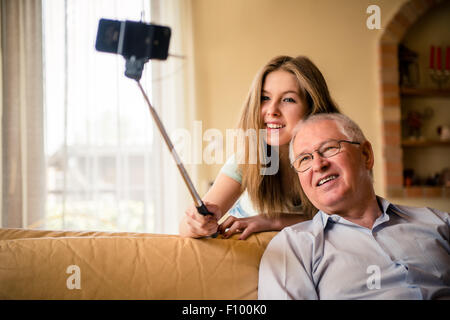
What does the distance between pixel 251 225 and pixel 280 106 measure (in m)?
0.39

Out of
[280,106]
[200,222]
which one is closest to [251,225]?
[200,222]

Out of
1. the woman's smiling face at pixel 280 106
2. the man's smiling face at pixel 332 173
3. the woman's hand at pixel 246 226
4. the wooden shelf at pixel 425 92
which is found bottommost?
the woman's hand at pixel 246 226

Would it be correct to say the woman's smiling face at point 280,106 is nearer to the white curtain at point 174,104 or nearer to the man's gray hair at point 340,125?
the man's gray hair at point 340,125

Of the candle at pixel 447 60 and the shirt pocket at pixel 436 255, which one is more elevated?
the candle at pixel 447 60

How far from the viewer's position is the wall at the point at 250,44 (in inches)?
83.4

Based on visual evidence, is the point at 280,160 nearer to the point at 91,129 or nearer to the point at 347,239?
the point at 347,239

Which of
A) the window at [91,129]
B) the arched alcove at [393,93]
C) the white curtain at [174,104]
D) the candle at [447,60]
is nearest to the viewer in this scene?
the window at [91,129]

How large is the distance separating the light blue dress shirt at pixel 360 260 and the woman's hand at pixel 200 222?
0.13 metres

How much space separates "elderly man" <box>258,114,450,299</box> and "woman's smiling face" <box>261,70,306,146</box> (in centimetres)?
11

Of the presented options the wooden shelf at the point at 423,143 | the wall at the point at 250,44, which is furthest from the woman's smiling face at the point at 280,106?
the wooden shelf at the point at 423,143

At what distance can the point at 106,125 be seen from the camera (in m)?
1.99

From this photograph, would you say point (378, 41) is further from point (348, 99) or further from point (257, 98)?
point (257, 98)

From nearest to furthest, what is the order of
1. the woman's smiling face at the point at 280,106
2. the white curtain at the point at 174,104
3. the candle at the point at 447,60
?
1. the woman's smiling face at the point at 280,106
2. the white curtain at the point at 174,104
3. the candle at the point at 447,60

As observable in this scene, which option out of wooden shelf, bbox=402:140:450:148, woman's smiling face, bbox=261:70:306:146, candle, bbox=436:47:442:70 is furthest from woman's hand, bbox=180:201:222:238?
candle, bbox=436:47:442:70
